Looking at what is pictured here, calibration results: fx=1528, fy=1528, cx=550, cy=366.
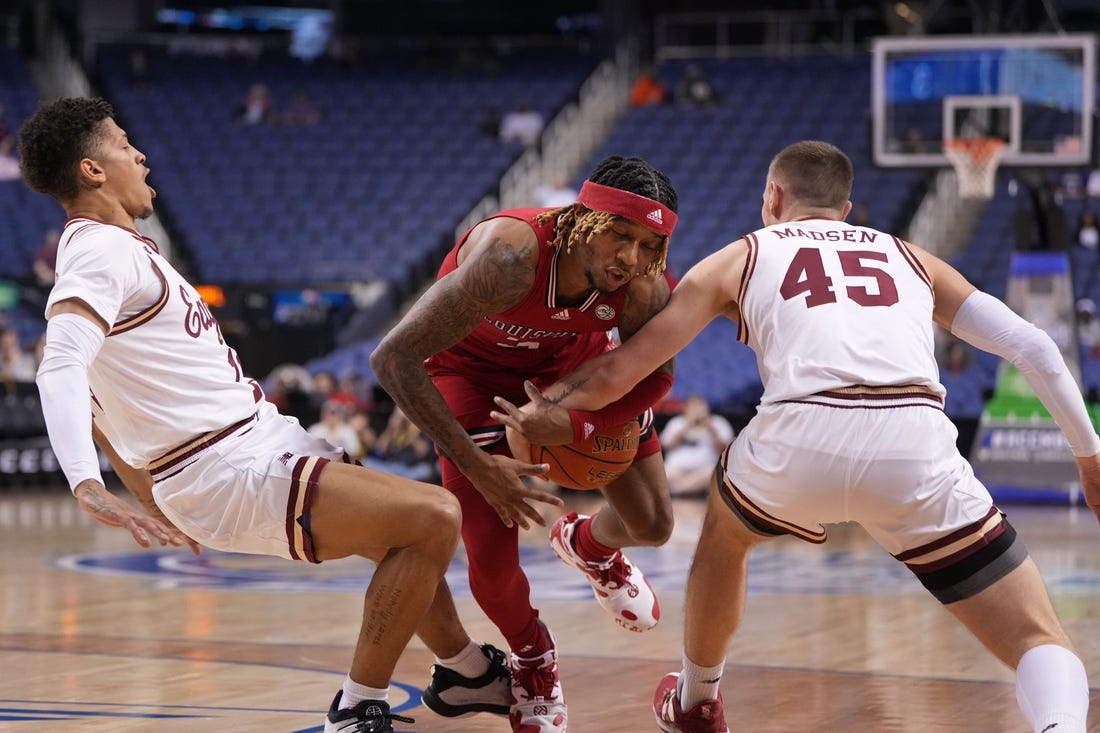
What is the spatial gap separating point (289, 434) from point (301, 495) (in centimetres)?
27

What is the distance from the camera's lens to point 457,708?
4938 millimetres

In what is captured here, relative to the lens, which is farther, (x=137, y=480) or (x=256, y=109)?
(x=256, y=109)

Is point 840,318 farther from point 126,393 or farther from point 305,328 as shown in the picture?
point 305,328

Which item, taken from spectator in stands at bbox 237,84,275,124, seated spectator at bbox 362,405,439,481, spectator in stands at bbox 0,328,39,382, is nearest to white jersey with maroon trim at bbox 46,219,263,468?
seated spectator at bbox 362,405,439,481

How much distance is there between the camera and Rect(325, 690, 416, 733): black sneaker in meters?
4.25

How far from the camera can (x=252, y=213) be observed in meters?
20.3

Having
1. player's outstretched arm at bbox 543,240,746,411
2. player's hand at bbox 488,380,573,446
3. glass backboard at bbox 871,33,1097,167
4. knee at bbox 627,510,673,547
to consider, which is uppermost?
player's outstretched arm at bbox 543,240,746,411

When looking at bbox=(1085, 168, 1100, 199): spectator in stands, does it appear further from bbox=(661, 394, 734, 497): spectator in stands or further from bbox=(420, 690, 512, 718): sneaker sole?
bbox=(420, 690, 512, 718): sneaker sole

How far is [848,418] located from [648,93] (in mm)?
17557

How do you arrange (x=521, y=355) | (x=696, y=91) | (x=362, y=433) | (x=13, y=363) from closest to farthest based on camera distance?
(x=521, y=355), (x=362, y=433), (x=13, y=363), (x=696, y=91)

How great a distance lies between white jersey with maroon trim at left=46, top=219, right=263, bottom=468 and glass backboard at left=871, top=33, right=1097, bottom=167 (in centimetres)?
1018

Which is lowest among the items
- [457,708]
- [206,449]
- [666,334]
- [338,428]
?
[338,428]

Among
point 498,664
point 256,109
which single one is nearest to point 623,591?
point 498,664

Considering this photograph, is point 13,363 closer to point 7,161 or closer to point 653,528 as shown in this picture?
point 7,161
